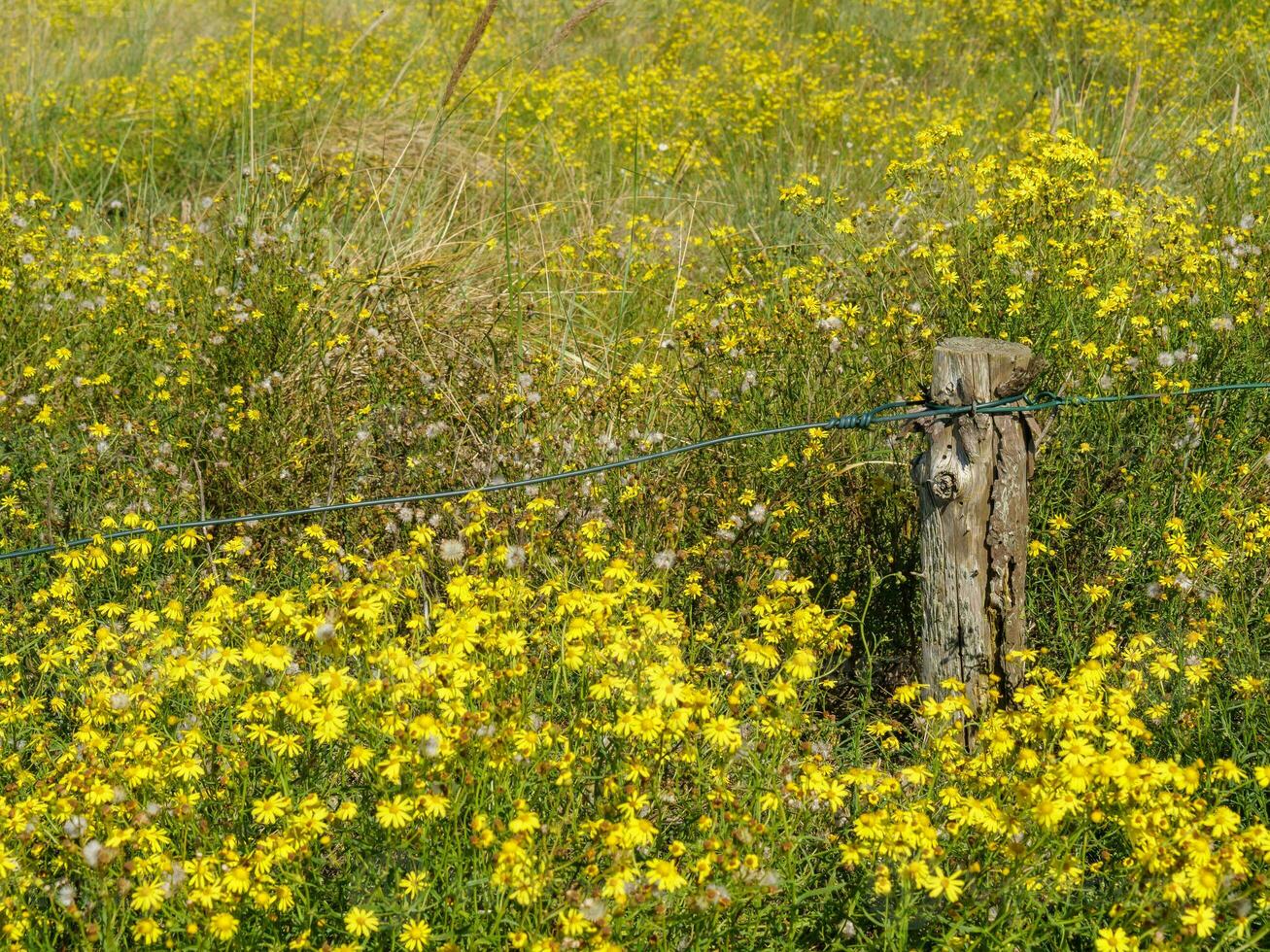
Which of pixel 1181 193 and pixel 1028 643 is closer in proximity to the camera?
pixel 1028 643

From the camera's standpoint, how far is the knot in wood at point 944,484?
3039mm

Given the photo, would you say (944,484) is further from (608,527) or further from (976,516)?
(608,527)

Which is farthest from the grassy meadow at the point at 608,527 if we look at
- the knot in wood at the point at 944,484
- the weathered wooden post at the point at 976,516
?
the knot in wood at the point at 944,484

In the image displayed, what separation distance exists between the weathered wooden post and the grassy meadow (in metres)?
0.17

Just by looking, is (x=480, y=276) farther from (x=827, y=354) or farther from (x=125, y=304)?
(x=827, y=354)

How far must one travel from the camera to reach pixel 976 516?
3.06 meters

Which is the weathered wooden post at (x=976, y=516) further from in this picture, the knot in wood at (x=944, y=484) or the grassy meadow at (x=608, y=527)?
the grassy meadow at (x=608, y=527)

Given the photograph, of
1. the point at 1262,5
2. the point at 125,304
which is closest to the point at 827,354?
the point at 125,304

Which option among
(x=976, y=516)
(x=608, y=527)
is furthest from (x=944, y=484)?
(x=608, y=527)

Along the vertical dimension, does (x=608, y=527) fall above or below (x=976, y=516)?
below

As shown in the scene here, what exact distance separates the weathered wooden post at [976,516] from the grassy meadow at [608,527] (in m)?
0.17

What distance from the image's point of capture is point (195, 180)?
6.90m

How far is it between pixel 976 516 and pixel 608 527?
95cm

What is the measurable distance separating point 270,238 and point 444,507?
1.37 meters
